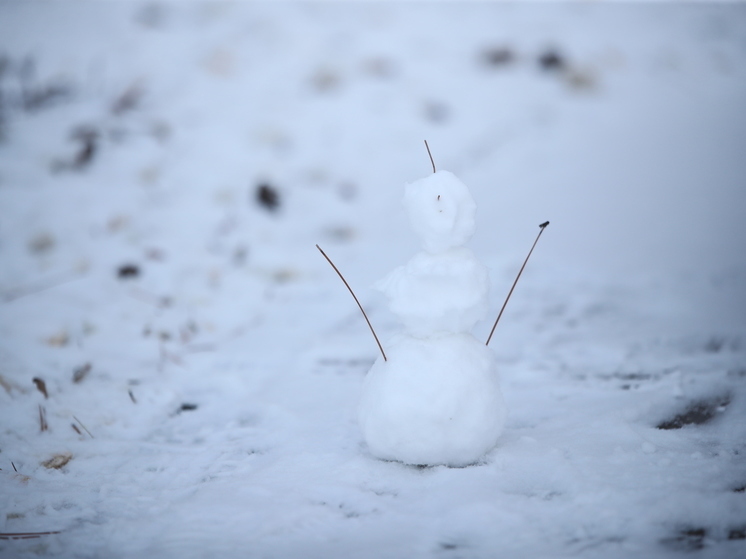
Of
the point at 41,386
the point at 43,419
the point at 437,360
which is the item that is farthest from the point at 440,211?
the point at 41,386

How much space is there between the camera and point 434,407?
166 centimetres

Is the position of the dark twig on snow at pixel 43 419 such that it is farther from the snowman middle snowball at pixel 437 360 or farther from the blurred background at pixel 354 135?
the blurred background at pixel 354 135

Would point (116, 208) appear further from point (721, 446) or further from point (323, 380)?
point (721, 446)

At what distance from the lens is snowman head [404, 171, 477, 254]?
167 centimetres

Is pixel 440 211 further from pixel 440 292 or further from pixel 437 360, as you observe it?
pixel 437 360

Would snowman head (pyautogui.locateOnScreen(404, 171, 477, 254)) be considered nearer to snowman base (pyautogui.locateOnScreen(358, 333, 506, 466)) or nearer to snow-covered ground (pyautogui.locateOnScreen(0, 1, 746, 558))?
snowman base (pyautogui.locateOnScreen(358, 333, 506, 466))

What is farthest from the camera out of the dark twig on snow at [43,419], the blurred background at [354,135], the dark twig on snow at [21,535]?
the blurred background at [354,135]

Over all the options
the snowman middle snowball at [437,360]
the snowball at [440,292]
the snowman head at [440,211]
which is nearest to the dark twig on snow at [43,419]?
the snowman middle snowball at [437,360]

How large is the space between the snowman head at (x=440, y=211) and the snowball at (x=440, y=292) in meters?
0.06

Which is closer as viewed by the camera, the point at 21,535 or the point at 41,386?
the point at 21,535

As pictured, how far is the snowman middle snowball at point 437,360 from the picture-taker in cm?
167

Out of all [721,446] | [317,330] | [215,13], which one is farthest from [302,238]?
[721,446]

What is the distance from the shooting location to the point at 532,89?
483 centimetres

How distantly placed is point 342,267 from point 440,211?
7.71 ft
